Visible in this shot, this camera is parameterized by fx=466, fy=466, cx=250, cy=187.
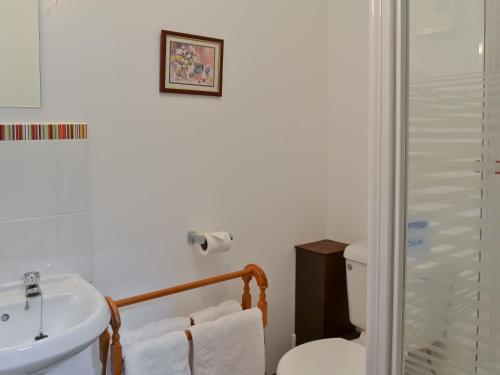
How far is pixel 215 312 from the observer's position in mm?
1844

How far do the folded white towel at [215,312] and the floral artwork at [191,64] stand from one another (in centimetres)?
90

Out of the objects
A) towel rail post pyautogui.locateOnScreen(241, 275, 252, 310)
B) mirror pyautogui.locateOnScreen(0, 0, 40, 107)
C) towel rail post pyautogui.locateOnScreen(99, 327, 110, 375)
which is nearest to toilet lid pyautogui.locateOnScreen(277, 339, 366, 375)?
towel rail post pyautogui.locateOnScreen(241, 275, 252, 310)

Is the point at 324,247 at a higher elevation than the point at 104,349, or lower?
higher

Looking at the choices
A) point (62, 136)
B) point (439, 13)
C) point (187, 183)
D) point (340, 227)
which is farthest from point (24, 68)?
point (340, 227)

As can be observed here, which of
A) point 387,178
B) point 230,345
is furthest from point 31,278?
point 387,178

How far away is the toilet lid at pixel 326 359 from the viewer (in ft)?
5.90

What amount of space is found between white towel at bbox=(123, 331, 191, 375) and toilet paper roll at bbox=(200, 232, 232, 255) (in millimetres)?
345

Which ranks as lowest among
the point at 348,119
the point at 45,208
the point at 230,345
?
the point at 230,345

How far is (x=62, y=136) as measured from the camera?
156 cm

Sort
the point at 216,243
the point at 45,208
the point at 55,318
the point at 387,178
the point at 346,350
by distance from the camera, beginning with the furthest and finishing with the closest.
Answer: the point at 346,350, the point at 216,243, the point at 45,208, the point at 55,318, the point at 387,178

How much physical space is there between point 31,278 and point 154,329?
0.46 m

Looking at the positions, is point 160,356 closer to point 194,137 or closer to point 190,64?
point 194,137

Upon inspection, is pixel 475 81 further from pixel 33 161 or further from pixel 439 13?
pixel 33 161

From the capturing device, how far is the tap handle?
56.8 inches
